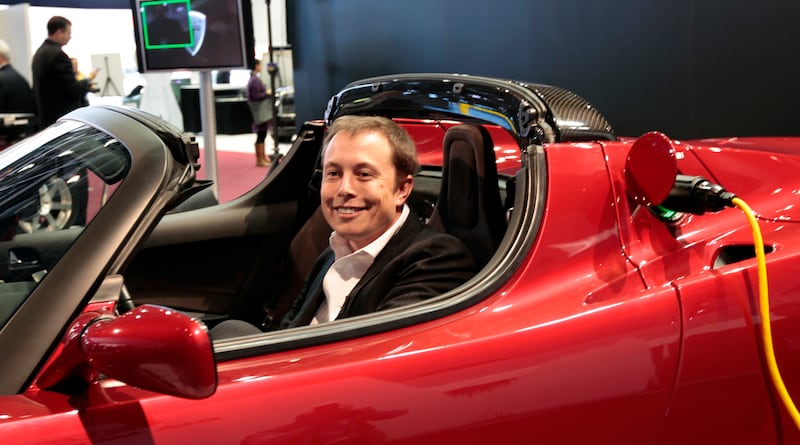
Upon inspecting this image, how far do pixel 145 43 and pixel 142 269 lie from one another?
3.43 m

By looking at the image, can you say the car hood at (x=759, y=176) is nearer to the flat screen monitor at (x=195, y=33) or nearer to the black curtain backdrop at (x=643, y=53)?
the black curtain backdrop at (x=643, y=53)

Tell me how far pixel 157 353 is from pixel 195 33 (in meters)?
4.62

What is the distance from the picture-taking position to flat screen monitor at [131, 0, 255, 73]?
5.10m

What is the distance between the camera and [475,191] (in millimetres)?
1741

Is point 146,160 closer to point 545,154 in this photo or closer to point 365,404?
point 365,404

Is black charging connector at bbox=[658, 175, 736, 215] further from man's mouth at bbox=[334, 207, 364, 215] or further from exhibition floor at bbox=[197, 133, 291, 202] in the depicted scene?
exhibition floor at bbox=[197, 133, 291, 202]

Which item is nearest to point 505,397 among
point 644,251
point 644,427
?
point 644,427

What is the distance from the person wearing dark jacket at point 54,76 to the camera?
6.51 m

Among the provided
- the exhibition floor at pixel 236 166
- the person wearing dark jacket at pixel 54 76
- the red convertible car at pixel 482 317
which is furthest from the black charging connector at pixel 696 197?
the person wearing dark jacket at pixel 54 76

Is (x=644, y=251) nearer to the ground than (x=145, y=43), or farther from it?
nearer to the ground

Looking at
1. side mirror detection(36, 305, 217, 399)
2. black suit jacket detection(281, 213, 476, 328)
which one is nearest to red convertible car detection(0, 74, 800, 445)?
side mirror detection(36, 305, 217, 399)

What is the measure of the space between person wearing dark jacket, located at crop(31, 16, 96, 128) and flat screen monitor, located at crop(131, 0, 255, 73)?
157 centimetres

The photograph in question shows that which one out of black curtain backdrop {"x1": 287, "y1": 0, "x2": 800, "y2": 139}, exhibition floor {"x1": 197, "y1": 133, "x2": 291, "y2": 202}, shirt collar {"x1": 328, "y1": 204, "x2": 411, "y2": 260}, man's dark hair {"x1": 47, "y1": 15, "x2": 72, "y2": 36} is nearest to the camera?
shirt collar {"x1": 328, "y1": 204, "x2": 411, "y2": 260}

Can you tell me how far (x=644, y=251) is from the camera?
1.46m
